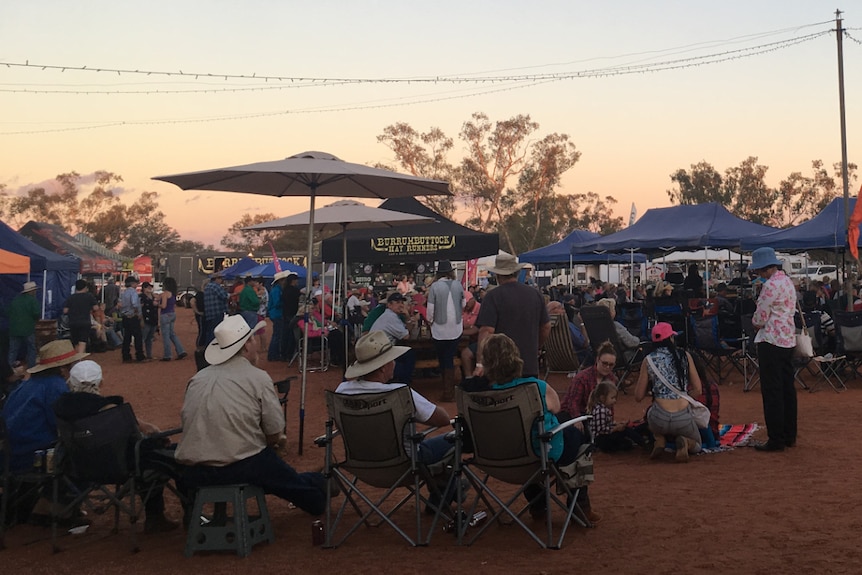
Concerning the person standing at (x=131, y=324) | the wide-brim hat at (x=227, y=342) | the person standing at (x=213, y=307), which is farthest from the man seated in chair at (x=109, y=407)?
the person standing at (x=131, y=324)

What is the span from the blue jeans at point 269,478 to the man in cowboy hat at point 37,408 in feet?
3.18

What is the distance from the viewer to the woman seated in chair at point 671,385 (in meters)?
6.92

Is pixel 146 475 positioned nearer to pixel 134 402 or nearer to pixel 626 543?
pixel 626 543

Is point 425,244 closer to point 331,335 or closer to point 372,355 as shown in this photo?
point 331,335

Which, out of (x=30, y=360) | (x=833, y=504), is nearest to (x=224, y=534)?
(x=833, y=504)

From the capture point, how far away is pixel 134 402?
11680mm

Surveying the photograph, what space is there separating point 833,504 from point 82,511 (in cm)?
479

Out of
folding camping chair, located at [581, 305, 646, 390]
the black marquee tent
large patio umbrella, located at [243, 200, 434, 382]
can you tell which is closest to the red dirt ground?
folding camping chair, located at [581, 305, 646, 390]

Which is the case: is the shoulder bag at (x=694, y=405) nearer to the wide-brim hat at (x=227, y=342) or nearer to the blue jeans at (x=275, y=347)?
the wide-brim hat at (x=227, y=342)

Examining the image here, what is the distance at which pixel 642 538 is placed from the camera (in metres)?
4.86

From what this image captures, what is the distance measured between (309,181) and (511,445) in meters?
3.74

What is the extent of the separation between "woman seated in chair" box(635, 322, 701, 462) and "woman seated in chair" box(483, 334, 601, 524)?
194 centimetres

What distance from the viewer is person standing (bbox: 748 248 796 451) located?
7.18 m

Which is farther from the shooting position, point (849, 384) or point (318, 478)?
point (849, 384)
